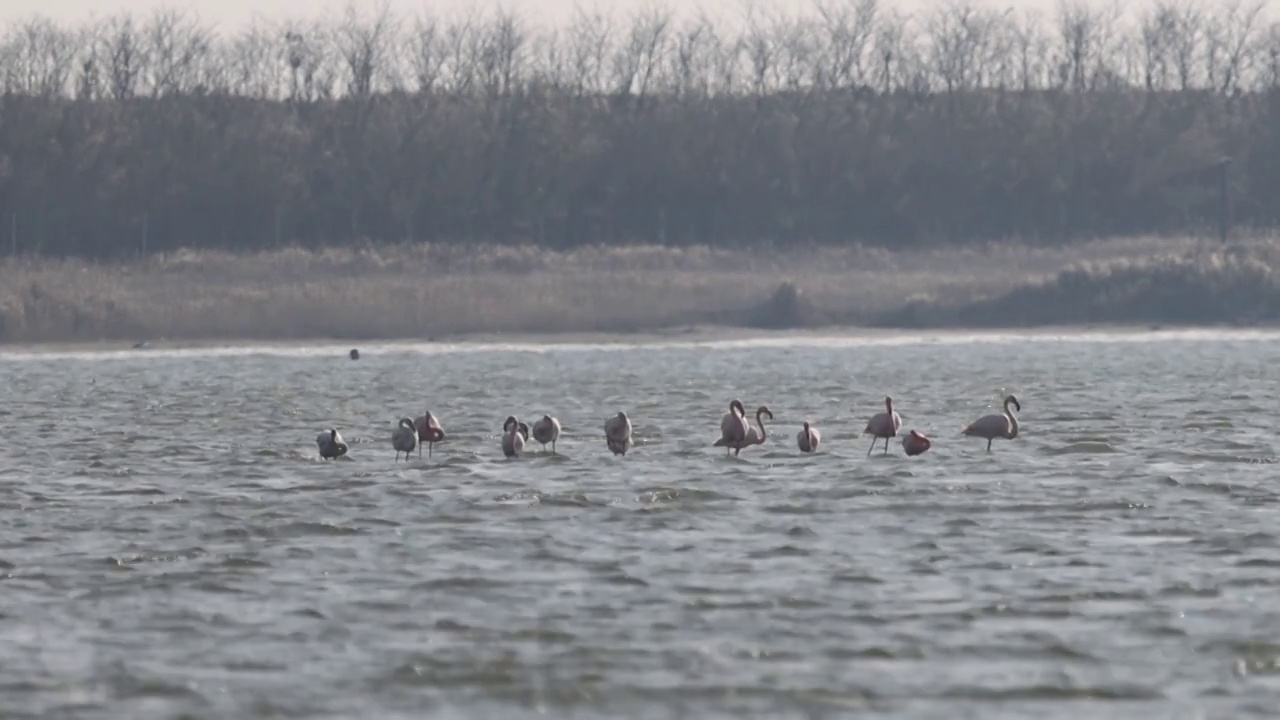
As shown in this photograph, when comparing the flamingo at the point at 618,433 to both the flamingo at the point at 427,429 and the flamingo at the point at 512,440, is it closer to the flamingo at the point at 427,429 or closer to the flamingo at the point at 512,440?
the flamingo at the point at 512,440

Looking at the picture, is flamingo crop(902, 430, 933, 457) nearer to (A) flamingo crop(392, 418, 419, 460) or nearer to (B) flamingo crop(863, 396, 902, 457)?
(B) flamingo crop(863, 396, 902, 457)

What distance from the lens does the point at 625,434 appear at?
2567 cm

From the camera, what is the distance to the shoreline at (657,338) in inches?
2078

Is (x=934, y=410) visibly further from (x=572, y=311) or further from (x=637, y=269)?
(x=637, y=269)

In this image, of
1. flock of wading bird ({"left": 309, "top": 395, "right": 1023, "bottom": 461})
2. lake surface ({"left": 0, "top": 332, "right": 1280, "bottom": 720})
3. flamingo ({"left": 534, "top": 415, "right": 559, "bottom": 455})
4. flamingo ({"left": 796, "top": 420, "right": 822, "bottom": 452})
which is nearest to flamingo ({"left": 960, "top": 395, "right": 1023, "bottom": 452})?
flock of wading bird ({"left": 309, "top": 395, "right": 1023, "bottom": 461})

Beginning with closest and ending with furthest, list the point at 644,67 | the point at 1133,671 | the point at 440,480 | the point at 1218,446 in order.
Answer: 1. the point at 1133,671
2. the point at 440,480
3. the point at 1218,446
4. the point at 644,67

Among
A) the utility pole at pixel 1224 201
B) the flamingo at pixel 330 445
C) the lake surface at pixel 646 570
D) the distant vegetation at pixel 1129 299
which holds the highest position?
the utility pole at pixel 1224 201

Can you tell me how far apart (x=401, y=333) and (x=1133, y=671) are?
42518 mm

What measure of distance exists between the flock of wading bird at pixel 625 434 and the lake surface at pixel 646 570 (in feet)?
0.75

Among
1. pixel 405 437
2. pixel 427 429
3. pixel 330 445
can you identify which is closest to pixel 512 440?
pixel 427 429

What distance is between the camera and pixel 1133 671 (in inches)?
519

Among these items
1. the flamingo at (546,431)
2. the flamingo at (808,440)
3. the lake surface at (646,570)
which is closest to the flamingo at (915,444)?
the lake surface at (646,570)

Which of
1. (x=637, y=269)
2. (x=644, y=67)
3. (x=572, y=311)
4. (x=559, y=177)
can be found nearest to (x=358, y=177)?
(x=559, y=177)

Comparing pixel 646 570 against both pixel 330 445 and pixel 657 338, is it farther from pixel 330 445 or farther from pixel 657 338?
pixel 657 338
